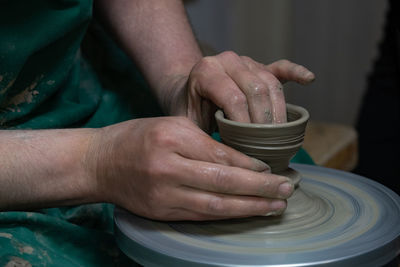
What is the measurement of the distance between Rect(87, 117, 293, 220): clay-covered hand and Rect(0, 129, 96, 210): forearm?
0.08 m

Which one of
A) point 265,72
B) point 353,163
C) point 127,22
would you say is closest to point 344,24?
point 353,163

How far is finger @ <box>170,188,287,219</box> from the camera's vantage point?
922 mm

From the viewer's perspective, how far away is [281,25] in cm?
349

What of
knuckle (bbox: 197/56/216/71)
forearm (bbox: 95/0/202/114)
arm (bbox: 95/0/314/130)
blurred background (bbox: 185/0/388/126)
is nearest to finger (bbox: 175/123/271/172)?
arm (bbox: 95/0/314/130)

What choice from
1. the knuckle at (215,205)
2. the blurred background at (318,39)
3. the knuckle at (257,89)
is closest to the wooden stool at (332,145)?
the knuckle at (257,89)

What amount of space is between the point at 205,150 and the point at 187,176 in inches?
2.1

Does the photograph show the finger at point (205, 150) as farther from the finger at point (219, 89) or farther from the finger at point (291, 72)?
the finger at point (291, 72)

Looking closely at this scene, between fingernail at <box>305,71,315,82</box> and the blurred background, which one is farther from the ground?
fingernail at <box>305,71,315,82</box>

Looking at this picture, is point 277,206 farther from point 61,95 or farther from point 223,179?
point 61,95

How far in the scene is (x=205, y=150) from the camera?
92 cm

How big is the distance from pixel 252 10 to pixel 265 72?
2.50 m

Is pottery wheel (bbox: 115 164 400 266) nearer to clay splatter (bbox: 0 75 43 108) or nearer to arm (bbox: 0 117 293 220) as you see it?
arm (bbox: 0 117 293 220)

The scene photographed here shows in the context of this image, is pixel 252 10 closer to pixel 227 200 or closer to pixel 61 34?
pixel 61 34

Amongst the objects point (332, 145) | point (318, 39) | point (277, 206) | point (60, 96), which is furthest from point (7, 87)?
point (318, 39)
